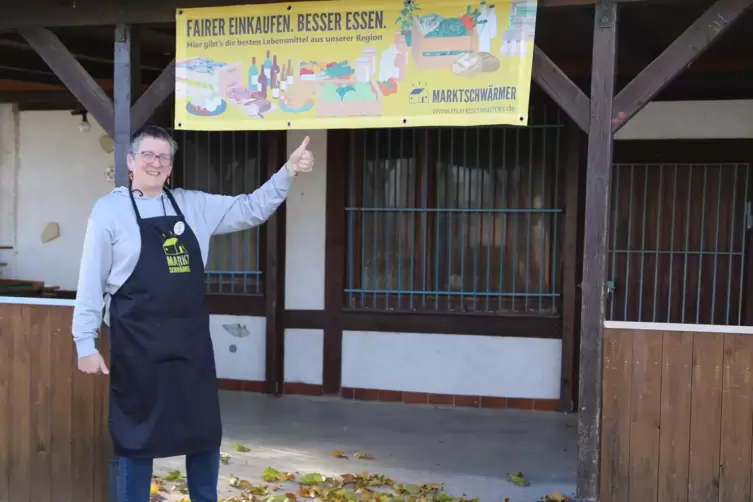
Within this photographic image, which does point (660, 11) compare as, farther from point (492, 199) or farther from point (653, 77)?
point (492, 199)

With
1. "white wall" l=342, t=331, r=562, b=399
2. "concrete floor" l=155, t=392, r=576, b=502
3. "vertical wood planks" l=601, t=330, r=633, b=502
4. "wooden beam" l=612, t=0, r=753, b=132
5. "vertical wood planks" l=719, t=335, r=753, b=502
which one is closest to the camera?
"wooden beam" l=612, t=0, r=753, b=132

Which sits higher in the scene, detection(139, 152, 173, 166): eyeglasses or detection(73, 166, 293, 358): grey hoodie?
detection(139, 152, 173, 166): eyeglasses

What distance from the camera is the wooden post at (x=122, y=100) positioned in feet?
13.5

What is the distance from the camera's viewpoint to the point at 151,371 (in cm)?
309

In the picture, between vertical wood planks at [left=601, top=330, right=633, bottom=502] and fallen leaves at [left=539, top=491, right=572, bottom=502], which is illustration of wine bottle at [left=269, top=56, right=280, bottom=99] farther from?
fallen leaves at [left=539, top=491, right=572, bottom=502]

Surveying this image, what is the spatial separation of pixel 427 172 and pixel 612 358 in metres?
2.86

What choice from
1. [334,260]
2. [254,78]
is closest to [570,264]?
[334,260]

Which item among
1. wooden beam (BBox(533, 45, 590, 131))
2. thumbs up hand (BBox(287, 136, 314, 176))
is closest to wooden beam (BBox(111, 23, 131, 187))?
thumbs up hand (BBox(287, 136, 314, 176))

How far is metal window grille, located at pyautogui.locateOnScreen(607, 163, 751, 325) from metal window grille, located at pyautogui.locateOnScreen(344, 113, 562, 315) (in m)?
0.53

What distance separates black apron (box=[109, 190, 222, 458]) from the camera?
3078mm

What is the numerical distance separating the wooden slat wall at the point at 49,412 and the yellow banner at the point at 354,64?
1336 millimetres

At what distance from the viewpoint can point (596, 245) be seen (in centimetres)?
372

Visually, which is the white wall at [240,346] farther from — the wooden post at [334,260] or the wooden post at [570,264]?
the wooden post at [570,264]

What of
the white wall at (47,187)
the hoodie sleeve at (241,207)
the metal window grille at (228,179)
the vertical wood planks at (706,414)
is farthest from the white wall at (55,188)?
the vertical wood planks at (706,414)
